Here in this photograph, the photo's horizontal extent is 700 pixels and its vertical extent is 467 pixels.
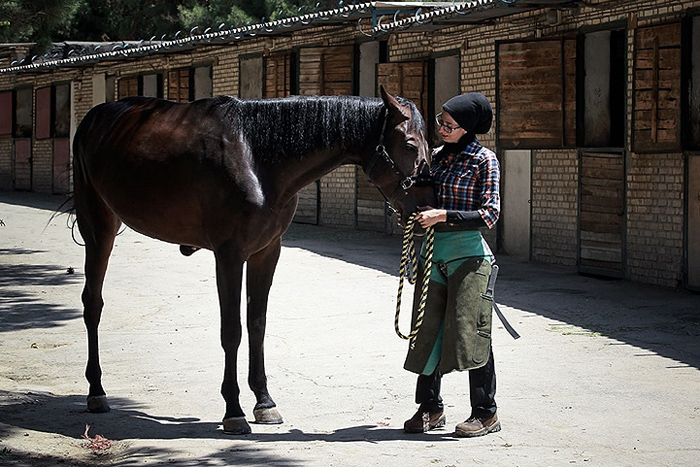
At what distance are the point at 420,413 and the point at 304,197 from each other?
1429 centimetres

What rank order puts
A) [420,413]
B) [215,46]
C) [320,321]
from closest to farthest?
[420,413] → [320,321] → [215,46]

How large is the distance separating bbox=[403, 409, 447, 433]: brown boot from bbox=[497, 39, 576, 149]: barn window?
7.85m

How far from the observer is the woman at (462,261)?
537 centimetres

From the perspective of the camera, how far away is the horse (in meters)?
5.47

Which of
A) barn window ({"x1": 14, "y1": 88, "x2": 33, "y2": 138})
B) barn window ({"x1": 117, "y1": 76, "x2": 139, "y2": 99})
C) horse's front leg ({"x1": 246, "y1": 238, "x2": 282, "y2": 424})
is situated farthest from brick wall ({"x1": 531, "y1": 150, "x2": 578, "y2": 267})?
barn window ({"x1": 14, "y1": 88, "x2": 33, "y2": 138})

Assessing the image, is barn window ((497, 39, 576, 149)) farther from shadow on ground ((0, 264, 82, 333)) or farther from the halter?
the halter

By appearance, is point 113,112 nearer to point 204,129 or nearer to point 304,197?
point 204,129

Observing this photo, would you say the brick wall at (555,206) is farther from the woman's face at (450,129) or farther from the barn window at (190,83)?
the barn window at (190,83)

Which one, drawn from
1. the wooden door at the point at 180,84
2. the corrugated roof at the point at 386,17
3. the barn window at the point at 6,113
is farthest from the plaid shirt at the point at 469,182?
the barn window at the point at 6,113

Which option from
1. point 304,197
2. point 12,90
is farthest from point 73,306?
point 12,90

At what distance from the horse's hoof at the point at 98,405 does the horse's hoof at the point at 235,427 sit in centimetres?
94

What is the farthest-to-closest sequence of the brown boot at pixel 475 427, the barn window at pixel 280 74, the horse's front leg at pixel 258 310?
the barn window at pixel 280 74 < the horse's front leg at pixel 258 310 < the brown boot at pixel 475 427

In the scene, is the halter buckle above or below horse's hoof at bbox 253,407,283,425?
above

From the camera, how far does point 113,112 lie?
6781 mm
